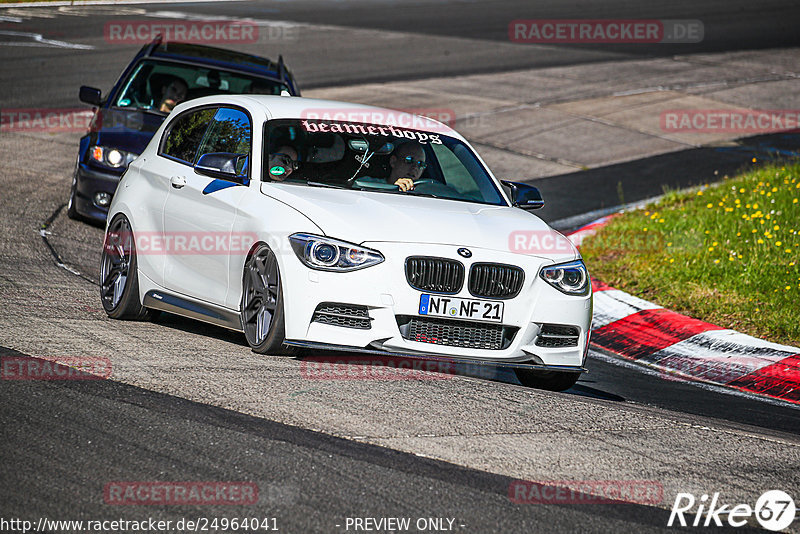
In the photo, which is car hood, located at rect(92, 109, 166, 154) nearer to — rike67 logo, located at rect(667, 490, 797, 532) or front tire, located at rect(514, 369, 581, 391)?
front tire, located at rect(514, 369, 581, 391)

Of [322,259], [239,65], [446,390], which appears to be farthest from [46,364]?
[239,65]

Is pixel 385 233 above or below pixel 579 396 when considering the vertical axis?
above

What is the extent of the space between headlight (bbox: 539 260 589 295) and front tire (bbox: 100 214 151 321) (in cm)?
286

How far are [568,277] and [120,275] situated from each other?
3162 mm

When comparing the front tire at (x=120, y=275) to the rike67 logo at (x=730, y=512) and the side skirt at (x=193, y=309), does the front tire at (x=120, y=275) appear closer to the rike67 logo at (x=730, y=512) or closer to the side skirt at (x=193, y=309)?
the side skirt at (x=193, y=309)

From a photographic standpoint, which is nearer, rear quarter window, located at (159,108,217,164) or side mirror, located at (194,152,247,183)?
side mirror, located at (194,152,247,183)

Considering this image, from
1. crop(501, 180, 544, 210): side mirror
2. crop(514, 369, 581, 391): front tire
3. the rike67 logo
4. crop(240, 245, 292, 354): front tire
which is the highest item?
crop(501, 180, 544, 210): side mirror

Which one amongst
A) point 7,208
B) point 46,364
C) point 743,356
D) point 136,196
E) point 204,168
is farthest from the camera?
point 7,208

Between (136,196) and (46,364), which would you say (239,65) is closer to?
(136,196)

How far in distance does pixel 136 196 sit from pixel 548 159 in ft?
32.9

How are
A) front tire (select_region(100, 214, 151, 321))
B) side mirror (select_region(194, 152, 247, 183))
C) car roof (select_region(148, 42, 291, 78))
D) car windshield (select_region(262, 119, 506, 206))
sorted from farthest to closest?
car roof (select_region(148, 42, 291, 78)) < front tire (select_region(100, 214, 151, 321)) < car windshield (select_region(262, 119, 506, 206)) < side mirror (select_region(194, 152, 247, 183))

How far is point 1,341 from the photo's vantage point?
680cm

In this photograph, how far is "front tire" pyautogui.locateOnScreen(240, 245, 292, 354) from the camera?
688cm

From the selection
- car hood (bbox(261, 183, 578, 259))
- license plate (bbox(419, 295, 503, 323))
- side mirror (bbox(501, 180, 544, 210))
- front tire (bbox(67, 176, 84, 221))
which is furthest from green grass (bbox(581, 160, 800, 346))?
front tire (bbox(67, 176, 84, 221))
